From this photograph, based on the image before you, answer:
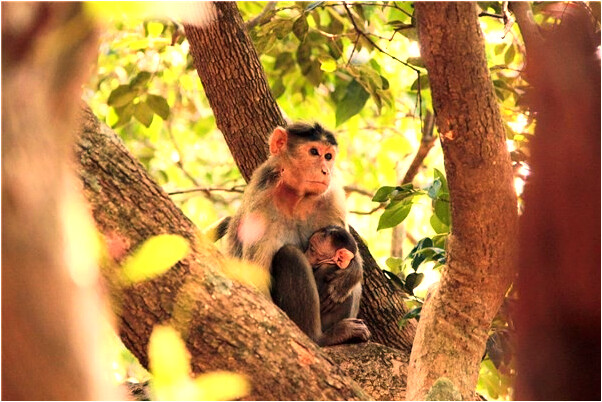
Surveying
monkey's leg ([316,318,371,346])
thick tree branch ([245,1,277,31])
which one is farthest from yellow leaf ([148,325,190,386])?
thick tree branch ([245,1,277,31])

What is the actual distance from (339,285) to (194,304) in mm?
3653

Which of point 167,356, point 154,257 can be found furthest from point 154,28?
point 167,356

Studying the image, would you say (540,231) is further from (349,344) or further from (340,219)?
(340,219)

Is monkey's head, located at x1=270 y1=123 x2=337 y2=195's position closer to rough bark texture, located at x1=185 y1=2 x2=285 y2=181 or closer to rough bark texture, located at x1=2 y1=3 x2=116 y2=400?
rough bark texture, located at x1=185 y1=2 x2=285 y2=181

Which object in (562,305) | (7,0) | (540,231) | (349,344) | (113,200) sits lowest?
(349,344)

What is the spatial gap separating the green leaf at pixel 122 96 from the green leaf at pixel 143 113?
90 millimetres

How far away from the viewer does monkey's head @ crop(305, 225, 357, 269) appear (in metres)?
6.45

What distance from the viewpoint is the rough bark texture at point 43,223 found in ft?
5.91

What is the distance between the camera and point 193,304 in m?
2.88

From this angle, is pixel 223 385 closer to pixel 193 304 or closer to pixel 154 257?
pixel 193 304

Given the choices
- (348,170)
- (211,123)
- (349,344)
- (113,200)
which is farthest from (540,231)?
(348,170)

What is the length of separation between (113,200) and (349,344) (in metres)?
3.57

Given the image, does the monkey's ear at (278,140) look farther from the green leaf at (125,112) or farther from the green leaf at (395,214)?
the green leaf at (395,214)

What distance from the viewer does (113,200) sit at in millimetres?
2941
